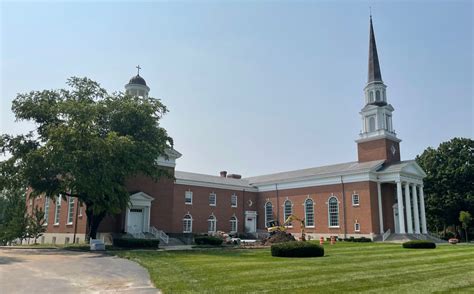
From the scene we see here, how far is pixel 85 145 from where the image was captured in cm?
2617

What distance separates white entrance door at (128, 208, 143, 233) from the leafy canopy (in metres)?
5.83

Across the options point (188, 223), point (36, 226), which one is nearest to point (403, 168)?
point (188, 223)

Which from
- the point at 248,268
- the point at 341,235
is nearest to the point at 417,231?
the point at 341,235

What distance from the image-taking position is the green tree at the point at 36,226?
132ft

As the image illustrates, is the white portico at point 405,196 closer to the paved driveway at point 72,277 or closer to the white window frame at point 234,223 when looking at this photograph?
the white window frame at point 234,223

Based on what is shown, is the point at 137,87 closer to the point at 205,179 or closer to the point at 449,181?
the point at 205,179

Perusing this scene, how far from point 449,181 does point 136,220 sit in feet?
132

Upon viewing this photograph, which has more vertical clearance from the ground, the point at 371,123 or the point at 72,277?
the point at 371,123

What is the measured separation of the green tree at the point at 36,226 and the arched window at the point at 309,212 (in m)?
30.1

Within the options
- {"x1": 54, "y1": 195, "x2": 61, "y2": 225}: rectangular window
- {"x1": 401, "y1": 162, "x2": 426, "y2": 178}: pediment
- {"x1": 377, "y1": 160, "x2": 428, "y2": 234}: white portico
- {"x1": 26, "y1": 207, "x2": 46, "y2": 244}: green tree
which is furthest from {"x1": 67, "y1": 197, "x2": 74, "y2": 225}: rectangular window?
{"x1": 401, "y1": 162, "x2": 426, "y2": 178}: pediment

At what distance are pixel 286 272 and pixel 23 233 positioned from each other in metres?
33.5

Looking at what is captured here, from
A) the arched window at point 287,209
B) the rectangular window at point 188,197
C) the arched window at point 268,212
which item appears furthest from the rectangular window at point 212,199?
the arched window at point 287,209

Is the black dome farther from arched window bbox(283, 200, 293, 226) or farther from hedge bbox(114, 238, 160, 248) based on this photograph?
arched window bbox(283, 200, 293, 226)

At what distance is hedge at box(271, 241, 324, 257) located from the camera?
68.7 ft
